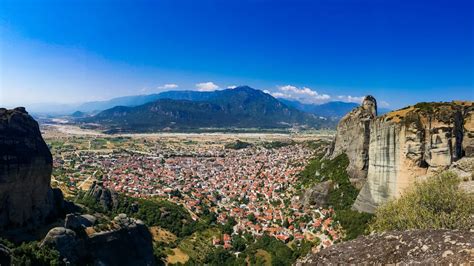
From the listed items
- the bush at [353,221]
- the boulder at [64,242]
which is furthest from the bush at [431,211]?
the boulder at [64,242]

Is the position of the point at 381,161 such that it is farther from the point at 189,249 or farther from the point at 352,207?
the point at 189,249

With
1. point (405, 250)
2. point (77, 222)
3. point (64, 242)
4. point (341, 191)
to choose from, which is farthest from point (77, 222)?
point (341, 191)

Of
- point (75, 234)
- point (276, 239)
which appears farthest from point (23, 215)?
point (276, 239)

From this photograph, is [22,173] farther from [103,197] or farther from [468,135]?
[468,135]

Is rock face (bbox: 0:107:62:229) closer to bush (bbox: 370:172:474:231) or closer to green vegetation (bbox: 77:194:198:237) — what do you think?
green vegetation (bbox: 77:194:198:237)

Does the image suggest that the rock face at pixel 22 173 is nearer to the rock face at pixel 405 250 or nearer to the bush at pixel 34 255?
the bush at pixel 34 255

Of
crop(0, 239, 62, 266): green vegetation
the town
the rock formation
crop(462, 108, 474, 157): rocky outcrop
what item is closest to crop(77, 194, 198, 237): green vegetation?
the town
